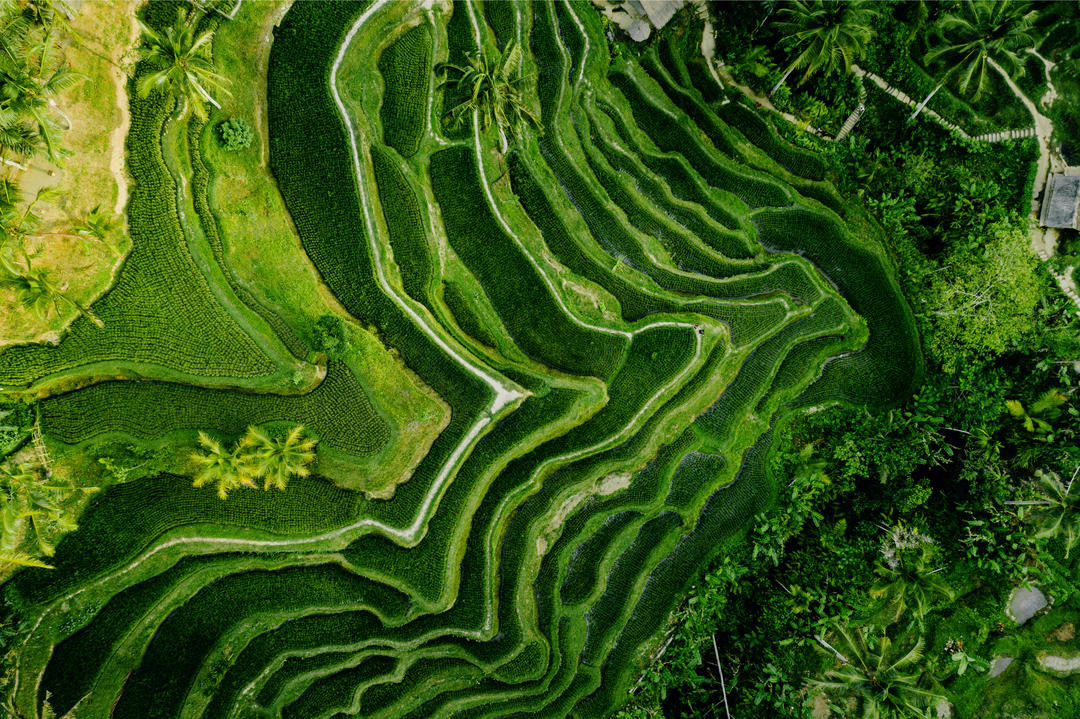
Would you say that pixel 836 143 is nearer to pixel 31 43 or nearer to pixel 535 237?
pixel 535 237

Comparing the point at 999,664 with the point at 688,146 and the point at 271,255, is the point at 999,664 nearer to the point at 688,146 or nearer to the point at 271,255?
the point at 688,146

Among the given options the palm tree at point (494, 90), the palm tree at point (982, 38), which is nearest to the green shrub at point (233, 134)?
the palm tree at point (494, 90)

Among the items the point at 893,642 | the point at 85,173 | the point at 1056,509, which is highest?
the point at 85,173

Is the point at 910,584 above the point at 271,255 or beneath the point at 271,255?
beneath

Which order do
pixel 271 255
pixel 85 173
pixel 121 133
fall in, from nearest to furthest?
pixel 85 173 < pixel 121 133 < pixel 271 255

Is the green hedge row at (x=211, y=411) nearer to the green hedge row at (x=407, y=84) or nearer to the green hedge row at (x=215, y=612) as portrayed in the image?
the green hedge row at (x=215, y=612)

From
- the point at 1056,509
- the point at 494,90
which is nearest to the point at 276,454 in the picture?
the point at 494,90

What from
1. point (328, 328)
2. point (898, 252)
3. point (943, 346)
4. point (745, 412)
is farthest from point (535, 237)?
point (943, 346)
